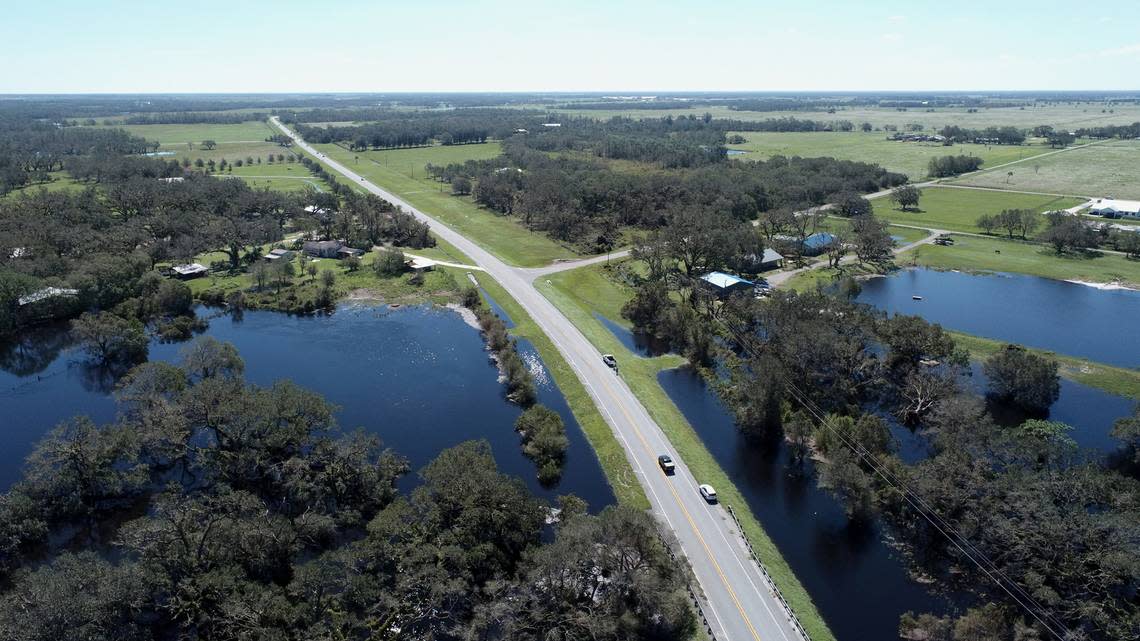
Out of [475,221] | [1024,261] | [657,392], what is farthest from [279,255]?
[1024,261]

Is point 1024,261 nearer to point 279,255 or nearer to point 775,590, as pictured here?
point 775,590

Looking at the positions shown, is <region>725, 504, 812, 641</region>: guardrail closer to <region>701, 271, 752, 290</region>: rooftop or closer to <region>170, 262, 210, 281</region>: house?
<region>701, 271, 752, 290</region>: rooftop

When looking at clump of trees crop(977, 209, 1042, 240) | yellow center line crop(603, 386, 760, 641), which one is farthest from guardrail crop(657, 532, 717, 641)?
clump of trees crop(977, 209, 1042, 240)

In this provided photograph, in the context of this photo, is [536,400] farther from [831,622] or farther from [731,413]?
[831,622]

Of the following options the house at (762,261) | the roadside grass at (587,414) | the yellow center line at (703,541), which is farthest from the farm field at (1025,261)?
the yellow center line at (703,541)

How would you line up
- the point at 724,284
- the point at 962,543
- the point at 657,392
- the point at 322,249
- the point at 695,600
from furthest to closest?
the point at 322,249
the point at 724,284
the point at 657,392
the point at 962,543
the point at 695,600

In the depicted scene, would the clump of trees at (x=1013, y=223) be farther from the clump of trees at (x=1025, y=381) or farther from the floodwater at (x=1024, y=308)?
the clump of trees at (x=1025, y=381)
